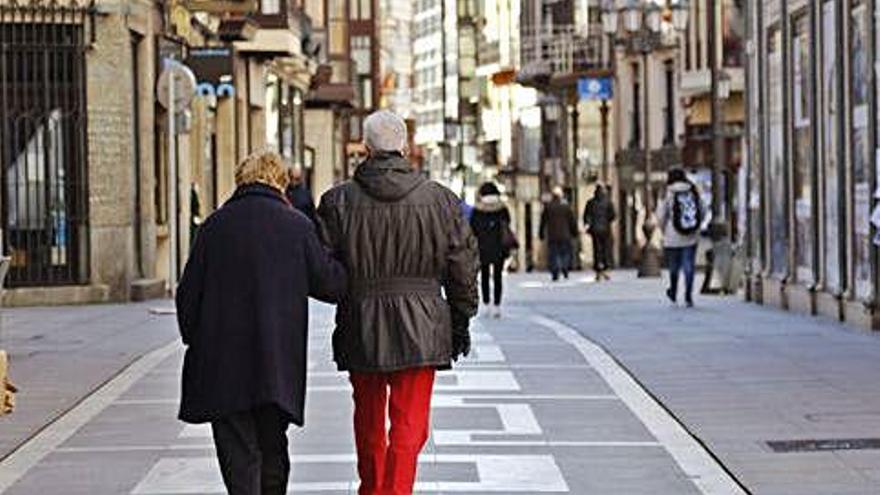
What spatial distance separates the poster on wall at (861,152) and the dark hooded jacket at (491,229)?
4.98 m

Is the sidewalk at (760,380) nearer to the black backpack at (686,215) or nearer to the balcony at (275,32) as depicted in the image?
the black backpack at (686,215)

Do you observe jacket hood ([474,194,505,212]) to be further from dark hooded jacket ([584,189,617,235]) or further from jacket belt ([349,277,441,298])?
dark hooded jacket ([584,189,617,235])

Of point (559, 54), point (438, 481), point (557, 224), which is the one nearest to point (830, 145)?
point (438, 481)

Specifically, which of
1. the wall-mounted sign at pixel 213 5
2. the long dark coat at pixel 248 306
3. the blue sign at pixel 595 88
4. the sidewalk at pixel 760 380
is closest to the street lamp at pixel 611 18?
the blue sign at pixel 595 88

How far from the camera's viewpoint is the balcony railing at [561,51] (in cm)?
7838

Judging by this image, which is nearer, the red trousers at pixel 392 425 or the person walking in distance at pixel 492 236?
the red trousers at pixel 392 425

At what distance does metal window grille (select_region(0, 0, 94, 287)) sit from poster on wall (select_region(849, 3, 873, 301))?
11810 mm

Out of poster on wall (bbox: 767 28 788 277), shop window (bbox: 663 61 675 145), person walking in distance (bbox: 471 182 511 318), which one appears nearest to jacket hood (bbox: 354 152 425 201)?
person walking in distance (bbox: 471 182 511 318)

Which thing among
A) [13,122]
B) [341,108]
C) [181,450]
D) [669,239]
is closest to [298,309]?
[181,450]

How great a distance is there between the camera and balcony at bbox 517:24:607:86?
7825 cm

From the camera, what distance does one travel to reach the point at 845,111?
26.0 metres

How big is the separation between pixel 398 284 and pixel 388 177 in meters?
0.46

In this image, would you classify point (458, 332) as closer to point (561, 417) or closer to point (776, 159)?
point (561, 417)

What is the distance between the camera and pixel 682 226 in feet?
100
